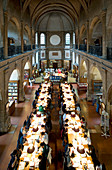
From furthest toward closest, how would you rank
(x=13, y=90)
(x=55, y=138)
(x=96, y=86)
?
1. (x=96, y=86)
2. (x=13, y=90)
3. (x=55, y=138)

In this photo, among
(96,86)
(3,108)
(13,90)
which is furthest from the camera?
(96,86)

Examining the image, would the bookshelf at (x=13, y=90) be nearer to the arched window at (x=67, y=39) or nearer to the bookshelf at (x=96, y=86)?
the bookshelf at (x=96, y=86)

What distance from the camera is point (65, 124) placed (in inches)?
440

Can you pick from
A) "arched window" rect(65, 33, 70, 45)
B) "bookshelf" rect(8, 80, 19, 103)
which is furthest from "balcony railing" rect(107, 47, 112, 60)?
"arched window" rect(65, 33, 70, 45)

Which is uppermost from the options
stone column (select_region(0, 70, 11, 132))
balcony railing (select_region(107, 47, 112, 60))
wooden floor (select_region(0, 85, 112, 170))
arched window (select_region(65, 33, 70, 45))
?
arched window (select_region(65, 33, 70, 45))

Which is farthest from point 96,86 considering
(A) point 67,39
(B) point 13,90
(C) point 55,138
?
(A) point 67,39

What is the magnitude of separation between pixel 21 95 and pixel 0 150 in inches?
376

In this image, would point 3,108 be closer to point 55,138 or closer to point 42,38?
point 55,138

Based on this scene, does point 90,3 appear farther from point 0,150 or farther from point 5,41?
Result: point 0,150

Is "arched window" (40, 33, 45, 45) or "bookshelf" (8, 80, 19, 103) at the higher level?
"arched window" (40, 33, 45, 45)

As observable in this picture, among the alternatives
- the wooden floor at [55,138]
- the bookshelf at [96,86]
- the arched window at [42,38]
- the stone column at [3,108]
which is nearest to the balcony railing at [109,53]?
the wooden floor at [55,138]

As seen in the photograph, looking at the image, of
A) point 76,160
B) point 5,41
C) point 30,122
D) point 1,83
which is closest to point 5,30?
point 5,41

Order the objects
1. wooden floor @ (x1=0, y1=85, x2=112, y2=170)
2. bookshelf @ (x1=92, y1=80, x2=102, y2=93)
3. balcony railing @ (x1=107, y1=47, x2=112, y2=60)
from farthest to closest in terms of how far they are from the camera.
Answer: bookshelf @ (x1=92, y1=80, x2=102, y2=93)
balcony railing @ (x1=107, y1=47, x2=112, y2=60)
wooden floor @ (x1=0, y1=85, x2=112, y2=170)

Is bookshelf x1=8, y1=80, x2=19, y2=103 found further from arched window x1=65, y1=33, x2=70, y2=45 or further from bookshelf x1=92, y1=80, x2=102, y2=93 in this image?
arched window x1=65, y1=33, x2=70, y2=45
